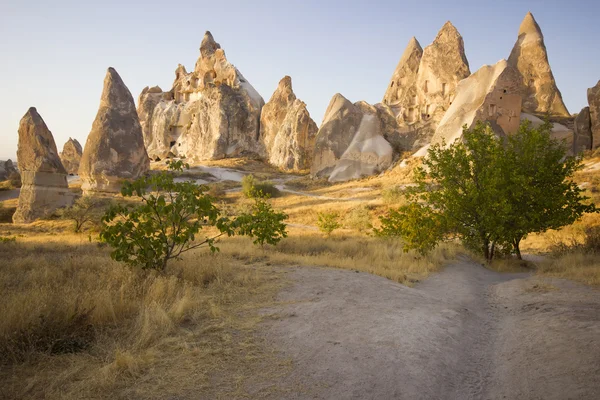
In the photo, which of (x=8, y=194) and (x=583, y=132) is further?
(x=8, y=194)

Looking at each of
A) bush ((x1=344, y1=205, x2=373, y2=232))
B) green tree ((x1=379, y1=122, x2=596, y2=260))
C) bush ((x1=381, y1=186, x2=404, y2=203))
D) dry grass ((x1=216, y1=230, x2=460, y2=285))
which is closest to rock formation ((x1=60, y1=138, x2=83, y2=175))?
bush ((x1=381, y1=186, x2=404, y2=203))

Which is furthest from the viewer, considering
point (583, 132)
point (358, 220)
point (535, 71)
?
point (535, 71)

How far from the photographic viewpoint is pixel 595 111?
25.1m

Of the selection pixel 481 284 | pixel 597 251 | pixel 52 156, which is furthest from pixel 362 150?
pixel 481 284

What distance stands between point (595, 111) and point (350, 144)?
18.4 m

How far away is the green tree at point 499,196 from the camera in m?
8.36

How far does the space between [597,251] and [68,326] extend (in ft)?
34.4

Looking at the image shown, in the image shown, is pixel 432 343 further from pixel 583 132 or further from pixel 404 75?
pixel 404 75

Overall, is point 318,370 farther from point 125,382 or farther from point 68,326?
point 68,326

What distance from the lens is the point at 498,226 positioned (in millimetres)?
8320

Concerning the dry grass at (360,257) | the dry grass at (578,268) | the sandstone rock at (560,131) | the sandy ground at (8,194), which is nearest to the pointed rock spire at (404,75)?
the sandstone rock at (560,131)

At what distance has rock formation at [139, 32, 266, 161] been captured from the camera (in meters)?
46.6

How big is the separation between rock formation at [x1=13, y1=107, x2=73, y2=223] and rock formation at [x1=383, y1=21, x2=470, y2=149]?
28.0 metres

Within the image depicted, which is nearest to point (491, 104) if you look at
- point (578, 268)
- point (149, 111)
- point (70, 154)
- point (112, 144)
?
point (578, 268)
